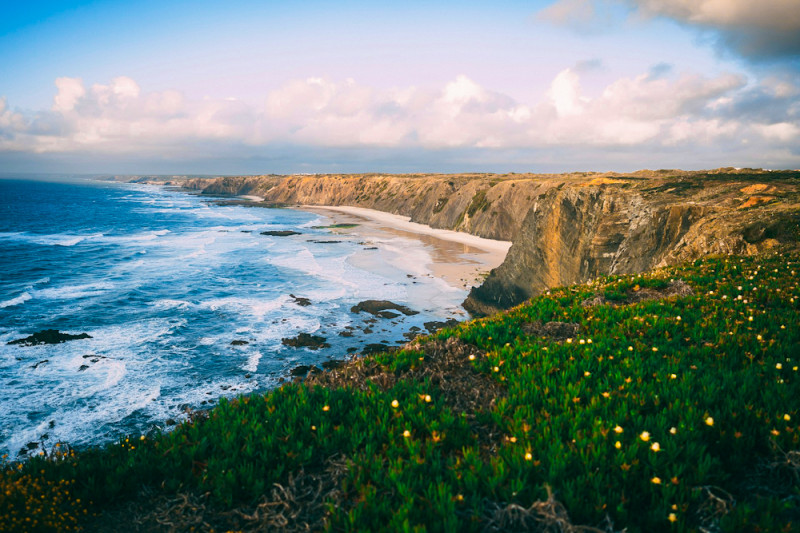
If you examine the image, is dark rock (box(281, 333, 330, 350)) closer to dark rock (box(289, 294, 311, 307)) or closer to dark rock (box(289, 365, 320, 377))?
dark rock (box(289, 365, 320, 377))

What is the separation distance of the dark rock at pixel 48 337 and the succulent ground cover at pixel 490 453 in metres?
20.8

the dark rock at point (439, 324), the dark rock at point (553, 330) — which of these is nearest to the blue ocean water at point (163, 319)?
the dark rock at point (439, 324)

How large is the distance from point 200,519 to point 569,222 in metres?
25.4

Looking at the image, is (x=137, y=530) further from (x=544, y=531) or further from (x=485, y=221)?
(x=485, y=221)

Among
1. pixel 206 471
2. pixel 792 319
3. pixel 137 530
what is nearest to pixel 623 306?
pixel 792 319

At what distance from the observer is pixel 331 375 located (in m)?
6.71

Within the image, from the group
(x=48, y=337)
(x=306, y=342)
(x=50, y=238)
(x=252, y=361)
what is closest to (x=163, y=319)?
(x=48, y=337)

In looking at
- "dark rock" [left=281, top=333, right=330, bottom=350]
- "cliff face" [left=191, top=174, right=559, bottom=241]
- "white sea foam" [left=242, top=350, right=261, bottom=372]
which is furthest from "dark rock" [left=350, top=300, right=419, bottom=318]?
"cliff face" [left=191, top=174, right=559, bottom=241]

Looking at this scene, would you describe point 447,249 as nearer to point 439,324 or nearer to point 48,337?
point 439,324

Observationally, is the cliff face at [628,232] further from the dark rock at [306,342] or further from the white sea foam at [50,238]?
the white sea foam at [50,238]

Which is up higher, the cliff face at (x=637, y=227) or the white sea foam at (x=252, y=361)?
the cliff face at (x=637, y=227)

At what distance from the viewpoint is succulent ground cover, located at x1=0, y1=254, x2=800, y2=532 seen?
3.38 meters

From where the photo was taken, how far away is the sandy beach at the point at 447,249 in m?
38.3

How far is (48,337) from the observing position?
21.1 m
